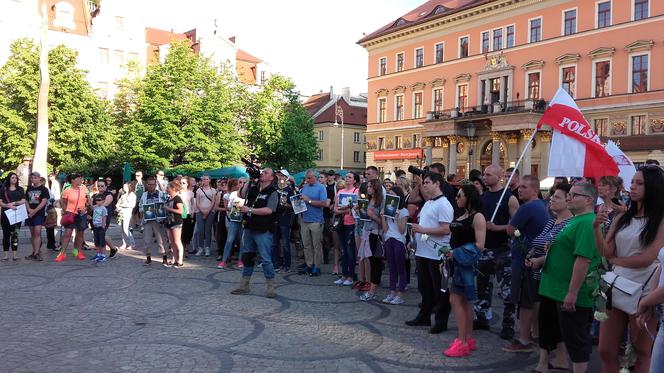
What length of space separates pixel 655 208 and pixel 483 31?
156 ft

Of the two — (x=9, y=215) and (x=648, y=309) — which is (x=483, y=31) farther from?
(x=648, y=309)

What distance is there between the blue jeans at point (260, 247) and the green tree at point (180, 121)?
1229 inches

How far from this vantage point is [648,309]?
3506 mm

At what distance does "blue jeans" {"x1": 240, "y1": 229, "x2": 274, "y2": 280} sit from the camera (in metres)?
8.56

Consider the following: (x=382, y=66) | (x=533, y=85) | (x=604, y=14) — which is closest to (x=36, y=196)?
(x=604, y=14)

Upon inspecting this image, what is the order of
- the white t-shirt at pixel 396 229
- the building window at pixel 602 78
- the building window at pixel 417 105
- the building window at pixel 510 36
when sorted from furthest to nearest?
the building window at pixel 417 105, the building window at pixel 510 36, the building window at pixel 602 78, the white t-shirt at pixel 396 229

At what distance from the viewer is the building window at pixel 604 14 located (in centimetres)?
3919

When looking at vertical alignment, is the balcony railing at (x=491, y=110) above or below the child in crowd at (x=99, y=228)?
above

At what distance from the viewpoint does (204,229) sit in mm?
13641

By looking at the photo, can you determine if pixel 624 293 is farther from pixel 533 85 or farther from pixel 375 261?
pixel 533 85

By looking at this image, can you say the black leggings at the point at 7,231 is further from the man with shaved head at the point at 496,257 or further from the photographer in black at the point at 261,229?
the man with shaved head at the point at 496,257

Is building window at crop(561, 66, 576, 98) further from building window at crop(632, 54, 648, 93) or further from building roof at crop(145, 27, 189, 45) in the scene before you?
building roof at crop(145, 27, 189, 45)

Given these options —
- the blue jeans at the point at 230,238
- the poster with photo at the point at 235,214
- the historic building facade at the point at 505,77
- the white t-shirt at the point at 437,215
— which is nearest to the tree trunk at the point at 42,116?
the blue jeans at the point at 230,238

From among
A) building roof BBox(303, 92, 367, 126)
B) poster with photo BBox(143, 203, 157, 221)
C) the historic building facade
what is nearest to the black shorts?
poster with photo BBox(143, 203, 157, 221)
